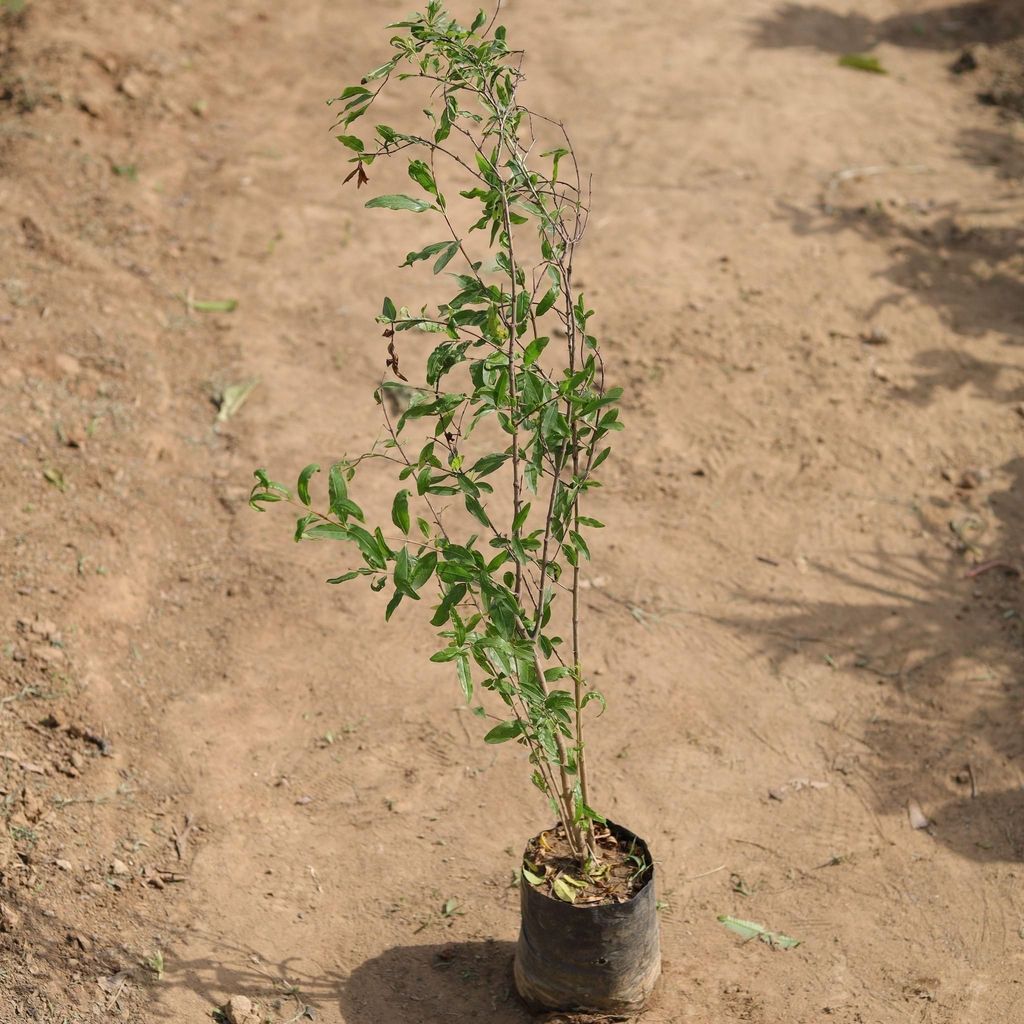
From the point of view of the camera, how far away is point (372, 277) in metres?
6.25

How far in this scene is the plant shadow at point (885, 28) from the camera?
8.46 meters

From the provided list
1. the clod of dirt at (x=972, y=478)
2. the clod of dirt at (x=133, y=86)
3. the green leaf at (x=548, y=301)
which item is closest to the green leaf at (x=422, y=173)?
the green leaf at (x=548, y=301)

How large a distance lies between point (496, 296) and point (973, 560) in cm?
307

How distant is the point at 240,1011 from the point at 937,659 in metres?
2.78

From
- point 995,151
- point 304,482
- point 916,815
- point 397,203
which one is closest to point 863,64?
point 995,151

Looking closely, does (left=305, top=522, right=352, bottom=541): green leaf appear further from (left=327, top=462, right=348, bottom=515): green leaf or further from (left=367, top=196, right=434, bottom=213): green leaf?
(left=367, top=196, right=434, bottom=213): green leaf

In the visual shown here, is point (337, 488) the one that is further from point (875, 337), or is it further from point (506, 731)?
point (875, 337)

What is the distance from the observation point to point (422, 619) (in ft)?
15.2

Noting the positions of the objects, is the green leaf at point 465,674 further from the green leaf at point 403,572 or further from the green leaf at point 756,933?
the green leaf at point 756,933

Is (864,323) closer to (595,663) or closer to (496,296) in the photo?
(595,663)

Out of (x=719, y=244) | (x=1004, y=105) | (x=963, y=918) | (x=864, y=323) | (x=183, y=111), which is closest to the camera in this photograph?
(x=963, y=918)

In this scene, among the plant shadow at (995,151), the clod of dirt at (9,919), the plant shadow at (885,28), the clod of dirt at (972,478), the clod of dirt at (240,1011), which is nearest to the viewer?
the clod of dirt at (240,1011)

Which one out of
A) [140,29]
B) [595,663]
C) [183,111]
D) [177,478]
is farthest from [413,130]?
[595,663]

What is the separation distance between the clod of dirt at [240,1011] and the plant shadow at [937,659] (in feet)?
6.85
